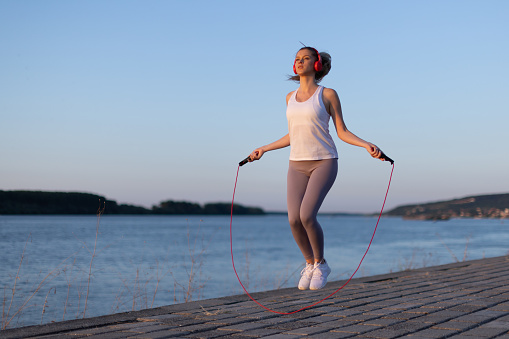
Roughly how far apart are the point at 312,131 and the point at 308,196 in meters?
0.55

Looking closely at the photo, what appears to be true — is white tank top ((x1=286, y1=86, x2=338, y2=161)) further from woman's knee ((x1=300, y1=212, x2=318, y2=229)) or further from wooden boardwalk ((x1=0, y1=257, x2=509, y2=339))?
wooden boardwalk ((x1=0, y1=257, x2=509, y2=339))

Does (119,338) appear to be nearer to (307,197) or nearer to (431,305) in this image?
(307,197)

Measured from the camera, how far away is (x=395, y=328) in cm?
400

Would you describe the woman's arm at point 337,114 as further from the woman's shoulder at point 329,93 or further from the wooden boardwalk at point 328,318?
the wooden boardwalk at point 328,318

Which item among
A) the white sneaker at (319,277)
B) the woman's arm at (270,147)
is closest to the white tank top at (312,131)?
the woman's arm at (270,147)

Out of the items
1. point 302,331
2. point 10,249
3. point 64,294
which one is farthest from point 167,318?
point 10,249

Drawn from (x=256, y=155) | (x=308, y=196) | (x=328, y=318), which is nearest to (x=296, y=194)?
(x=308, y=196)

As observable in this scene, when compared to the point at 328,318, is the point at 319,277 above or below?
above

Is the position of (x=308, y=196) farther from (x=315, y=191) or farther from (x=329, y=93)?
(x=329, y=93)

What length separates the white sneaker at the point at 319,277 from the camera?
478 cm

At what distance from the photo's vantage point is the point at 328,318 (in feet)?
14.5

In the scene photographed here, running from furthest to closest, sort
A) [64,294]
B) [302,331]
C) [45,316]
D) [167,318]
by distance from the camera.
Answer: [64,294] → [45,316] → [167,318] → [302,331]

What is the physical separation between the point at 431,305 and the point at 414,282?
207 centimetres

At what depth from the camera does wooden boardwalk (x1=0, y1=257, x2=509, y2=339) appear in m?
3.81
